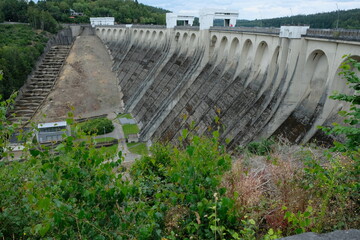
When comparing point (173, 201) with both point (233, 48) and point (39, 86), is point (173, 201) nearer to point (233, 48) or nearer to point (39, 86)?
point (233, 48)

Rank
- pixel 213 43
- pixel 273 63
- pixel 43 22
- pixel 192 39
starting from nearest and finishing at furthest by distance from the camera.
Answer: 1. pixel 273 63
2. pixel 213 43
3. pixel 192 39
4. pixel 43 22

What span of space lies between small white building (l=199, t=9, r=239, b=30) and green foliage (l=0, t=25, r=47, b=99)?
21.3m

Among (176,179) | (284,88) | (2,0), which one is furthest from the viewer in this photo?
(2,0)

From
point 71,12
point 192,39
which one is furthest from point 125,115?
point 71,12

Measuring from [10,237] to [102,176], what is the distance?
2.51 metres

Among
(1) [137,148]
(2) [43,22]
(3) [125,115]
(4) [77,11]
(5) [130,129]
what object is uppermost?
(4) [77,11]

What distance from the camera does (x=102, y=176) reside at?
14.5ft

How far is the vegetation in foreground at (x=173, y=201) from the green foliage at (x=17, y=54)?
2780cm

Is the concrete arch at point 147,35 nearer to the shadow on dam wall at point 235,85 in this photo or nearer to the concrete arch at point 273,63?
the shadow on dam wall at point 235,85

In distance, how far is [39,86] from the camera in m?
46.8

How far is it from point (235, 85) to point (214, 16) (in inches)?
553

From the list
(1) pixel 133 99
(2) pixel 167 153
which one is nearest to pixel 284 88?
(2) pixel 167 153

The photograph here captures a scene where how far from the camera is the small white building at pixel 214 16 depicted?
31203 millimetres

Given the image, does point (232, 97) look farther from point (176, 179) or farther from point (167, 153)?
point (176, 179)
